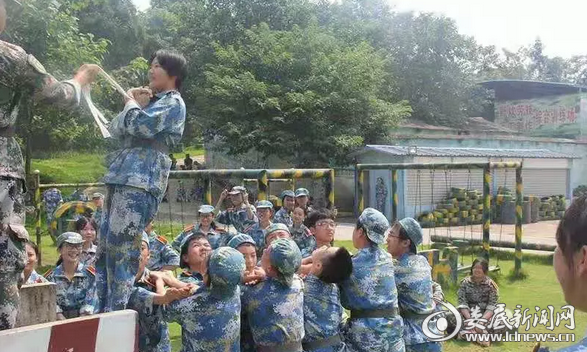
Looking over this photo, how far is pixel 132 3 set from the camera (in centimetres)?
2862

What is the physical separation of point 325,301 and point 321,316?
A: 10 centimetres

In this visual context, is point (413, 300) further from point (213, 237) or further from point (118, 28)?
point (118, 28)

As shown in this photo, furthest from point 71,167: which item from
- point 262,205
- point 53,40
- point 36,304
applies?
point 36,304

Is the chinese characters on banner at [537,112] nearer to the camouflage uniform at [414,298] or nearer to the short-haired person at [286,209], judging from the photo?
the short-haired person at [286,209]

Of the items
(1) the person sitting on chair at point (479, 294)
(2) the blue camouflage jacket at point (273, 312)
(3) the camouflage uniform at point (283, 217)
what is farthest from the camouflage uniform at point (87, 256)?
(1) the person sitting on chair at point (479, 294)

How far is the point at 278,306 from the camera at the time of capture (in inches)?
144

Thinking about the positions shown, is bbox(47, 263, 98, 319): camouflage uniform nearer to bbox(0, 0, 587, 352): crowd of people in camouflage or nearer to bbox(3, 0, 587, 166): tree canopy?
bbox(0, 0, 587, 352): crowd of people in camouflage

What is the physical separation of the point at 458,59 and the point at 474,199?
12.9m

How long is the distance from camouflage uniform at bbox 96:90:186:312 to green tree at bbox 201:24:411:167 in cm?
1716

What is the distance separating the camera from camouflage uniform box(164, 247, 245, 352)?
10.9 ft

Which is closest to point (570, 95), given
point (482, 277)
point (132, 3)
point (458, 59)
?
point (458, 59)

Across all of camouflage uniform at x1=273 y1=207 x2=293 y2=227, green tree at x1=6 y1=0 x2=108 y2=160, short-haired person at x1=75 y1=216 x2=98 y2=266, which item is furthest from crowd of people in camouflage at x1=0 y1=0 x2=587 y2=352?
green tree at x1=6 y1=0 x2=108 y2=160

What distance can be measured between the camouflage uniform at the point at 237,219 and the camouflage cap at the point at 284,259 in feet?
12.3

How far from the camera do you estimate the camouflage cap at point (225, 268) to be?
3264 mm
